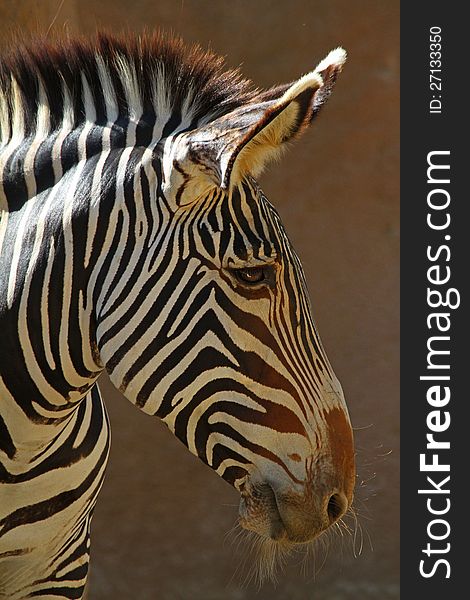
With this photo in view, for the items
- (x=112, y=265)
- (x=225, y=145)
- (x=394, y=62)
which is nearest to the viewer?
(x=225, y=145)

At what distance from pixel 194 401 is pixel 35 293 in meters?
0.53

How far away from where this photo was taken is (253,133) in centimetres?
224

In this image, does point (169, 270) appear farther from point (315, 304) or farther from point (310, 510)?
point (315, 304)

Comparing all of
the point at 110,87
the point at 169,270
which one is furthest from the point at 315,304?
the point at 169,270

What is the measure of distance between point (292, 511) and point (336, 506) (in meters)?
0.12

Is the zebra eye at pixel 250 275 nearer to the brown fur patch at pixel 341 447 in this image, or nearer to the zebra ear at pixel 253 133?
the zebra ear at pixel 253 133

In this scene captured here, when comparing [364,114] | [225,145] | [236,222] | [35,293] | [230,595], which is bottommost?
[230,595]

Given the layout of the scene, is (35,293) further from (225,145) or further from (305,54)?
(305,54)

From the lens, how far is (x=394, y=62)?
5.38m

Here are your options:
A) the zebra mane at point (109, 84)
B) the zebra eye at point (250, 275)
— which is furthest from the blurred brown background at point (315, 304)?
the zebra eye at point (250, 275)

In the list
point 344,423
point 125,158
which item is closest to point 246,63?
point 125,158

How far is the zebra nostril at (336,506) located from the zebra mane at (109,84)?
43.2 inches

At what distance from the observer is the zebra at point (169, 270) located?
2402mm

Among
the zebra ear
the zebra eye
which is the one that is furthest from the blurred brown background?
the zebra eye
